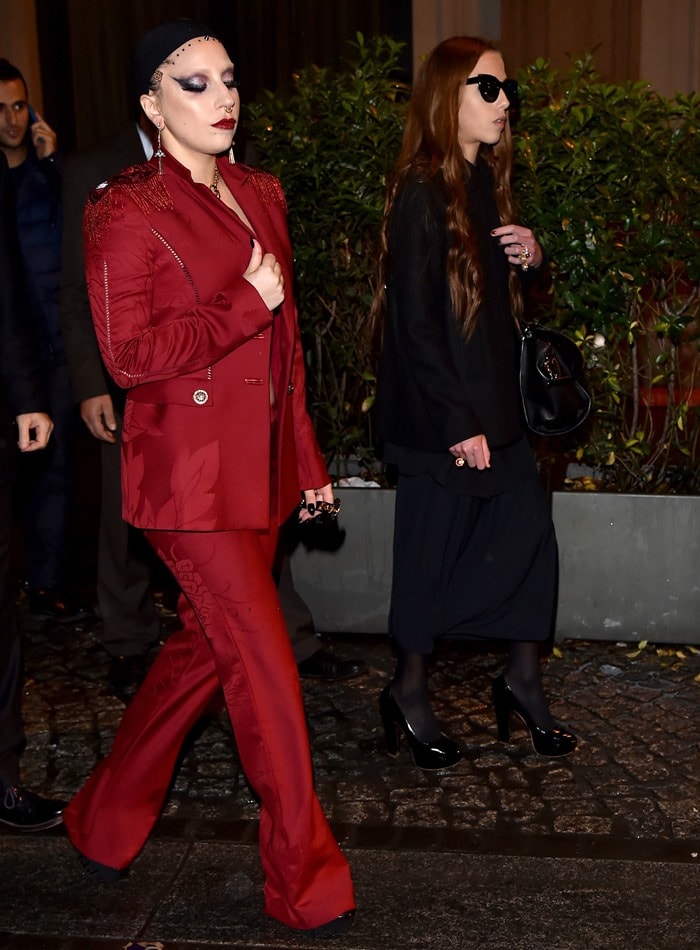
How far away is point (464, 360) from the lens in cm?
383

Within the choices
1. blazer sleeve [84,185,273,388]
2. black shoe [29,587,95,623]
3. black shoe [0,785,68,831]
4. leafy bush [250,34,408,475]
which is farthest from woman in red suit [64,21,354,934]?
black shoe [29,587,95,623]

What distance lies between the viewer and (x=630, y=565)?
5.02 metres

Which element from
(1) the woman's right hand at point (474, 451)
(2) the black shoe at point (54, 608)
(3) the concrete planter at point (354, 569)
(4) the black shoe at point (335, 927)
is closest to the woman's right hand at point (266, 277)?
(1) the woman's right hand at point (474, 451)

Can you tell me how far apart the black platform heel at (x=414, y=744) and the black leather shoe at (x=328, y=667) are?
648 mm

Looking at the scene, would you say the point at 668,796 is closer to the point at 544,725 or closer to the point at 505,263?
the point at 544,725

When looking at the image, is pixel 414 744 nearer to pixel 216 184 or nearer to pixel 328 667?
pixel 328 667

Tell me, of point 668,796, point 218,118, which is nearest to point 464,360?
point 218,118

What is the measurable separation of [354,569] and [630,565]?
107cm

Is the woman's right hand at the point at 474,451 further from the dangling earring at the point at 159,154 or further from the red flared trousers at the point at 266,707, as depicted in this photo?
the dangling earring at the point at 159,154

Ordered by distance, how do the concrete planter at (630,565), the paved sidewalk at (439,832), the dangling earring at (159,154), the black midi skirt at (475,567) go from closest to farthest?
the dangling earring at (159,154)
the paved sidewalk at (439,832)
the black midi skirt at (475,567)
the concrete planter at (630,565)

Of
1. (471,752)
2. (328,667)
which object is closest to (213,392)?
(471,752)

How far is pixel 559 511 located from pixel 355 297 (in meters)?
1.19

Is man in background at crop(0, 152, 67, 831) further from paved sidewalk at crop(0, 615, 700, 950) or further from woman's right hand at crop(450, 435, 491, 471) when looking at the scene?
woman's right hand at crop(450, 435, 491, 471)

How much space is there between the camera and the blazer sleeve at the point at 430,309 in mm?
3736
